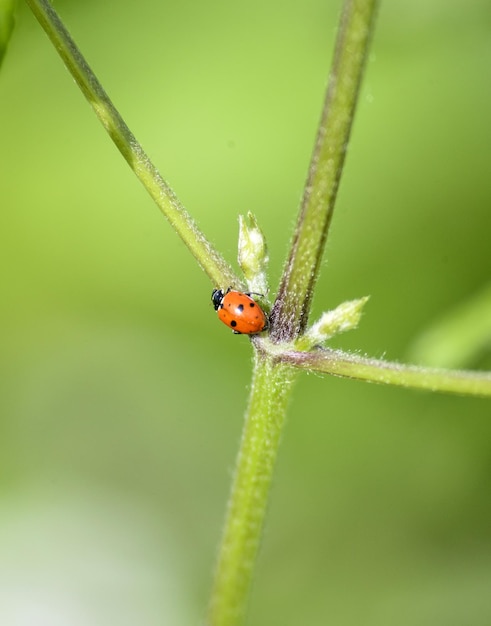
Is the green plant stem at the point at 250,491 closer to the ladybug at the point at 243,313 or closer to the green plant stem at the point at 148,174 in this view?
the ladybug at the point at 243,313

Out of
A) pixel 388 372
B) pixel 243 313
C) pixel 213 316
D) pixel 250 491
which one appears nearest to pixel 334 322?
pixel 388 372

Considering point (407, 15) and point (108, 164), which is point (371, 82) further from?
point (108, 164)

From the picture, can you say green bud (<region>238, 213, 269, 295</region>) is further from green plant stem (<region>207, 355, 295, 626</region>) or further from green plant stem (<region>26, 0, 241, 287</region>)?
green plant stem (<region>207, 355, 295, 626</region>)

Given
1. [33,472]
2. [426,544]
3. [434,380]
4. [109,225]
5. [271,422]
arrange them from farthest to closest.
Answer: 1. [109,225]
2. [33,472]
3. [426,544]
4. [271,422]
5. [434,380]

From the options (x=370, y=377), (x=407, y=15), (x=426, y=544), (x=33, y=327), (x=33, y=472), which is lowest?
(x=426, y=544)

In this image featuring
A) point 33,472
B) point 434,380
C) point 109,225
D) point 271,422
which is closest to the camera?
point 434,380

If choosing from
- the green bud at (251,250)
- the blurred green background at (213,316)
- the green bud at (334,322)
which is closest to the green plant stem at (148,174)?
the green bud at (251,250)

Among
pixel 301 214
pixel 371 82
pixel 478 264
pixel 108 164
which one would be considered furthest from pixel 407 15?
pixel 301 214

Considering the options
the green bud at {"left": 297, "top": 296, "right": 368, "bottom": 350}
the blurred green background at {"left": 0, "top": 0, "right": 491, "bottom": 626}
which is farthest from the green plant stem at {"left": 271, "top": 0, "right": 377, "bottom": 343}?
the blurred green background at {"left": 0, "top": 0, "right": 491, "bottom": 626}

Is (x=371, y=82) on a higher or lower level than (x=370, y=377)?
higher
